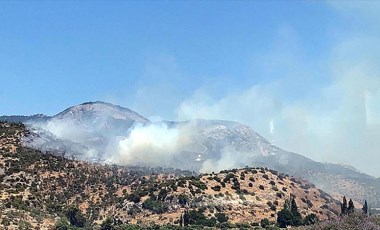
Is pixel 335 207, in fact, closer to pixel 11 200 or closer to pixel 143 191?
pixel 143 191

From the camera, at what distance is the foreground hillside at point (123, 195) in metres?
102

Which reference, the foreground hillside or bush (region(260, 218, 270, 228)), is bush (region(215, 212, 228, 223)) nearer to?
the foreground hillside

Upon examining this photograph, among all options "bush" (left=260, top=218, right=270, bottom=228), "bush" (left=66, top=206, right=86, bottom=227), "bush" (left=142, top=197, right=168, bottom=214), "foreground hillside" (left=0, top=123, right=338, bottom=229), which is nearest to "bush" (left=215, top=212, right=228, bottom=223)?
"foreground hillside" (left=0, top=123, right=338, bottom=229)

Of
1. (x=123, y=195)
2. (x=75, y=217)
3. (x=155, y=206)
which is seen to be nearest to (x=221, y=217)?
(x=155, y=206)

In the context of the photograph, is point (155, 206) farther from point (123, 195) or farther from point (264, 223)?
point (264, 223)

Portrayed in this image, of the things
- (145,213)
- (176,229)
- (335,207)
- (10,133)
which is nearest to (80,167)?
(10,133)

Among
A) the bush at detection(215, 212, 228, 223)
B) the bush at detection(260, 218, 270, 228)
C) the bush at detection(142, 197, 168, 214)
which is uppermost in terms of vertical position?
the bush at detection(142, 197, 168, 214)

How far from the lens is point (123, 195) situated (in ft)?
389

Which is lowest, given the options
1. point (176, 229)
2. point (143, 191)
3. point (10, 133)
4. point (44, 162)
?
point (176, 229)

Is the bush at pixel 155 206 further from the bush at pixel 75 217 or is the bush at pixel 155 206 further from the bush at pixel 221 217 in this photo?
the bush at pixel 75 217

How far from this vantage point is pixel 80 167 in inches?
5266

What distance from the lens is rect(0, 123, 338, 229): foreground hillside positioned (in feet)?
334

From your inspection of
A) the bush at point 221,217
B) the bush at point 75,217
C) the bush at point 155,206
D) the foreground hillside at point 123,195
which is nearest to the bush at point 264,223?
the foreground hillside at point 123,195

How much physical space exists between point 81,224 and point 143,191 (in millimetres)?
21868
